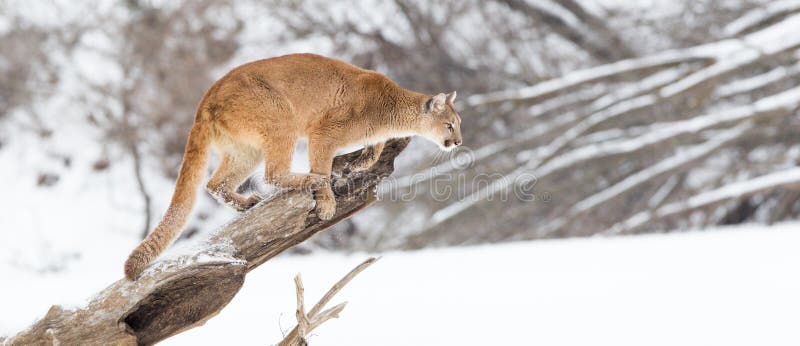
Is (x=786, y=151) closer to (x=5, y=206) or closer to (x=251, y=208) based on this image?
(x=251, y=208)

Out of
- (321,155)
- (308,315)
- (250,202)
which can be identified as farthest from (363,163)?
(308,315)

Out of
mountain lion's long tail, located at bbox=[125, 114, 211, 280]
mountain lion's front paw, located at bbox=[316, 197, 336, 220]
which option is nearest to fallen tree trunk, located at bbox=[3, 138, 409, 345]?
mountain lion's long tail, located at bbox=[125, 114, 211, 280]

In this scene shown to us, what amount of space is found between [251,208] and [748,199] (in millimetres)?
9428

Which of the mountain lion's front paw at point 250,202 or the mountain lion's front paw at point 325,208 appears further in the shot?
the mountain lion's front paw at point 250,202

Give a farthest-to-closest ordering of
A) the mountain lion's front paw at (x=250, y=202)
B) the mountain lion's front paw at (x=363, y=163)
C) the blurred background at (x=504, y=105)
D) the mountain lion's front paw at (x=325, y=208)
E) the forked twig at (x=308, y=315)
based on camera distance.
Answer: the blurred background at (x=504, y=105) < the mountain lion's front paw at (x=363, y=163) < the mountain lion's front paw at (x=250, y=202) < the mountain lion's front paw at (x=325, y=208) < the forked twig at (x=308, y=315)

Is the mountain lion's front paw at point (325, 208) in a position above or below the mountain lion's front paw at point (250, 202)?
below

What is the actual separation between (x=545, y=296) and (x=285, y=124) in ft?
9.75

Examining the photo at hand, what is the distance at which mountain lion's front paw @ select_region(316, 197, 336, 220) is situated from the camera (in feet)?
14.6

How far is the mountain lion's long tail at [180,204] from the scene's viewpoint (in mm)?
3965

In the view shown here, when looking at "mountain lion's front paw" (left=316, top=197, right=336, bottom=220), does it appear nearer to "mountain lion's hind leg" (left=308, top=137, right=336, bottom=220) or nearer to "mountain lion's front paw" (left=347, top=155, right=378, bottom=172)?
"mountain lion's hind leg" (left=308, top=137, right=336, bottom=220)

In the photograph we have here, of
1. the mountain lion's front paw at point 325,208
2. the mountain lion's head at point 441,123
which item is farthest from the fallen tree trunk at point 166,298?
the mountain lion's head at point 441,123

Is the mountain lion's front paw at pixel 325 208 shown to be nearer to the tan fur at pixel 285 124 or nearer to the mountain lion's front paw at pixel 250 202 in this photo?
the tan fur at pixel 285 124

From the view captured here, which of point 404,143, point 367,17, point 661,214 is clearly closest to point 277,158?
point 404,143

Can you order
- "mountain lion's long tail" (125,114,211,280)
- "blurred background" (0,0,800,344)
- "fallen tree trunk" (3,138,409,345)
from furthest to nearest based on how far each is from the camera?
"blurred background" (0,0,800,344) → "mountain lion's long tail" (125,114,211,280) → "fallen tree trunk" (3,138,409,345)
